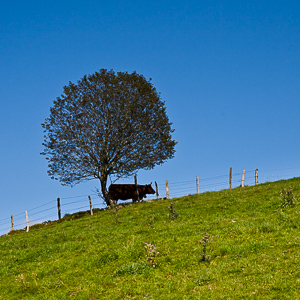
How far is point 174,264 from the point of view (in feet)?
50.4

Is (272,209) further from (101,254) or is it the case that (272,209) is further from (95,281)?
(95,281)

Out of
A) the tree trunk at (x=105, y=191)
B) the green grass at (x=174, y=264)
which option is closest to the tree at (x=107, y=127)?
the tree trunk at (x=105, y=191)

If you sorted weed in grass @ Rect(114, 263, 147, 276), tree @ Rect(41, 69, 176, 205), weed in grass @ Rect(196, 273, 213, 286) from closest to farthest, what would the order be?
weed in grass @ Rect(196, 273, 213, 286), weed in grass @ Rect(114, 263, 147, 276), tree @ Rect(41, 69, 176, 205)

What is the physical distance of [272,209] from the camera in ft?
78.4

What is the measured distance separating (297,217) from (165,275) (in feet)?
29.4

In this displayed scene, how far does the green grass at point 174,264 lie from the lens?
12258mm

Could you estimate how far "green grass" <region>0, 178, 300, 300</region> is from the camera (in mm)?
12258

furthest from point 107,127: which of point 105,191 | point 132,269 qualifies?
point 132,269

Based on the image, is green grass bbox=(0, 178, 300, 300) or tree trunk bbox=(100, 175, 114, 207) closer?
green grass bbox=(0, 178, 300, 300)

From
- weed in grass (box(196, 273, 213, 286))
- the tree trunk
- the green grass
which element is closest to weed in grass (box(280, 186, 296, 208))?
the green grass

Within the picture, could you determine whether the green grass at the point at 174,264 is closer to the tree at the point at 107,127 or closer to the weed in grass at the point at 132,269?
the weed in grass at the point at 132,269

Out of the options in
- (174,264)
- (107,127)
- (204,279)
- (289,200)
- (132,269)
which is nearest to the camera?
(204,279)

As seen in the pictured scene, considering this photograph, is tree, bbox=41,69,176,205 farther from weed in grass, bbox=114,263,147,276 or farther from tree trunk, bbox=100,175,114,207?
weed in grass, bbox=114,263,147,276

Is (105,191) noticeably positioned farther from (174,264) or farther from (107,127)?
(174,264)
